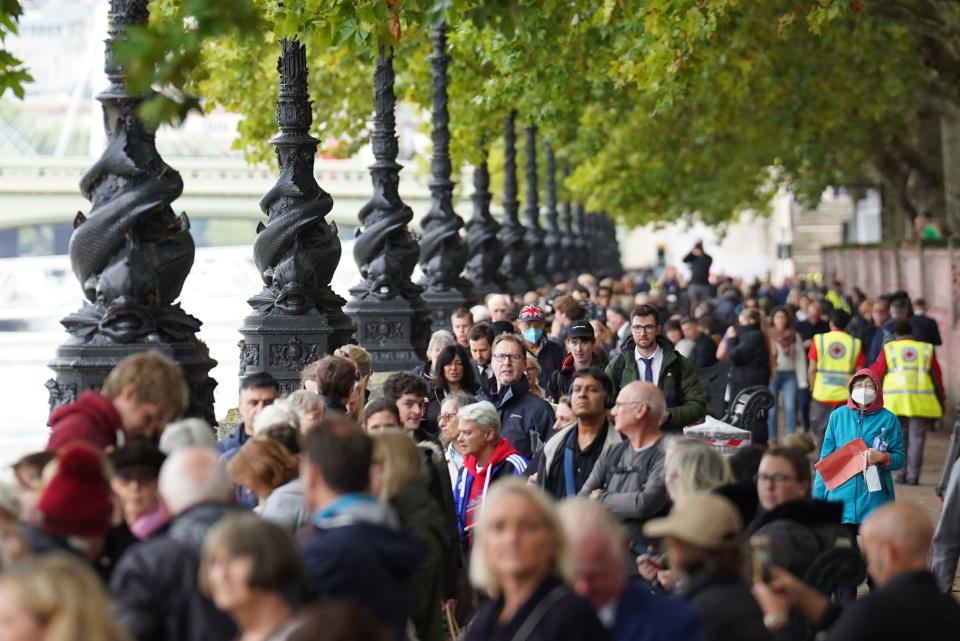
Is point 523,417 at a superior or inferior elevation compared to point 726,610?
superior

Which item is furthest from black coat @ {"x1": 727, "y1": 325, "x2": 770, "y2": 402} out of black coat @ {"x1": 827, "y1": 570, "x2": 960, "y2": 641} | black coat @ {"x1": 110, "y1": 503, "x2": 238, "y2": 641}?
black coat @ {"x1": 110, "y1": 503, "x2": 238, "y2": 641}

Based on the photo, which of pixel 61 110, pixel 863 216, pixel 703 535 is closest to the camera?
pixel 703 535

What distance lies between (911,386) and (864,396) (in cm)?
838

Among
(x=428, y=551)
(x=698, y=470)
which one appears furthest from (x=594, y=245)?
(x=428, y=551)

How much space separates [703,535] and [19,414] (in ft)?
91.9

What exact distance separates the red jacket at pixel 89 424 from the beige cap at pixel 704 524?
2.21m

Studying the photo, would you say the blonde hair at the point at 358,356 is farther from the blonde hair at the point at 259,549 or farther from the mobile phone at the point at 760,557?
the blonde hair at the point at 259,549

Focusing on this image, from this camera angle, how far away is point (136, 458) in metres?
6.76

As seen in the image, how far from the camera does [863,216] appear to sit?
9762cm

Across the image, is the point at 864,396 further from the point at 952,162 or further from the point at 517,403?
the point at 952,162

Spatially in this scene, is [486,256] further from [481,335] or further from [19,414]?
[481,335]

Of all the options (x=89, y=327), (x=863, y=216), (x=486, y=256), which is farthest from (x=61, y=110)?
(x=89, y=327)

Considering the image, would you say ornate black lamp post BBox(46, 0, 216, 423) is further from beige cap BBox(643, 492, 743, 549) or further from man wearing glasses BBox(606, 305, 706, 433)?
beige cap BBox(643, 492, 743, 549)

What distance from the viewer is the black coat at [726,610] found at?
6.28 meters
